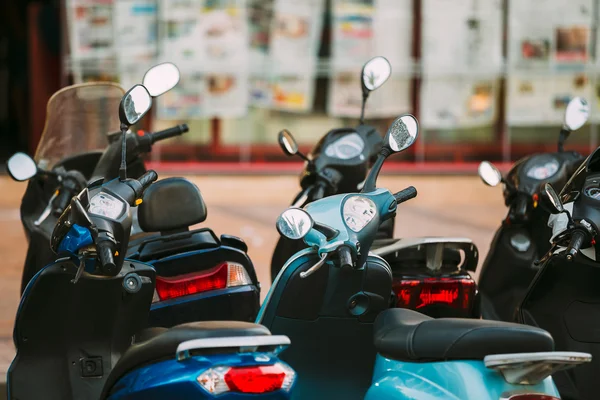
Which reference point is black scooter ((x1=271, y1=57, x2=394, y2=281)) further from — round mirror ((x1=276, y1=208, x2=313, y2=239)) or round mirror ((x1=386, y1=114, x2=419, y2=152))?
round mirror ((x1=276, y1=208, x2=313, y2=239))

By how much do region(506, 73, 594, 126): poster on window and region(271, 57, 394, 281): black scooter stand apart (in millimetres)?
7401

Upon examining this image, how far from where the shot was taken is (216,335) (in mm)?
3123

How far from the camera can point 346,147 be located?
5262 mm

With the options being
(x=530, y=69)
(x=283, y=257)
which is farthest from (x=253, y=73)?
(x=283, y=257)

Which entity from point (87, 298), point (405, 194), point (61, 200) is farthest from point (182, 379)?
point (61, 200)

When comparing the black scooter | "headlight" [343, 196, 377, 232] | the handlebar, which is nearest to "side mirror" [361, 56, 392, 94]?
the black scooter

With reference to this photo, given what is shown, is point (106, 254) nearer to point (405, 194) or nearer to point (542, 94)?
point (405, 194)

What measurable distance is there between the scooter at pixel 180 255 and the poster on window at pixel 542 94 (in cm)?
802

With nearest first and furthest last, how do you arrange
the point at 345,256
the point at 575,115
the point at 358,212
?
1. the point at 345,256
2. the point at 358,212
3. the point at 575,115

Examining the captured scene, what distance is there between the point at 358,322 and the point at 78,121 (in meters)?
1.91

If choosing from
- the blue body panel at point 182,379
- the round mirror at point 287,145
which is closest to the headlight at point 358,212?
the blue body panel at point 182,379

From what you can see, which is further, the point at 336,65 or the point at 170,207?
the point at 336,65

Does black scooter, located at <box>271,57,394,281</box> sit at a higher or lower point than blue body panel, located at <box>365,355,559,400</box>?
higher

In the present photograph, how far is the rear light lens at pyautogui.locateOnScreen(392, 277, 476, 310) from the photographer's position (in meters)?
4.38
